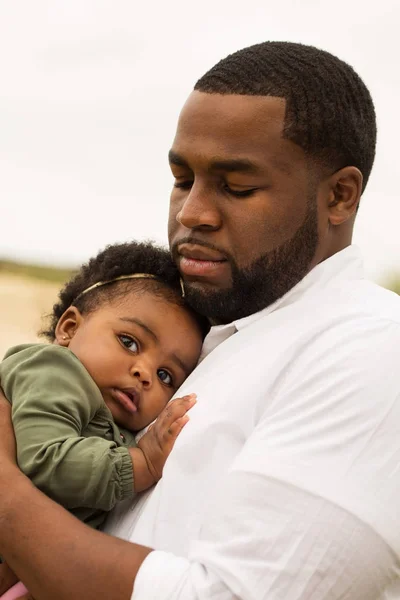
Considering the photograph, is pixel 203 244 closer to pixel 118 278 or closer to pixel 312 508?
pixel 118 278

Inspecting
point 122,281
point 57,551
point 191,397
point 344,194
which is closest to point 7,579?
point 57,551

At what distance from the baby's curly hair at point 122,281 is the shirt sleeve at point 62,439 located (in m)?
0.40

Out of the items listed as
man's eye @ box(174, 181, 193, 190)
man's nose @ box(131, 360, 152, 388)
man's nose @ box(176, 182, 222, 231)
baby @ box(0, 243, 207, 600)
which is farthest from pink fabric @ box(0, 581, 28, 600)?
man's eye @ box(174, 181, 193, 190)

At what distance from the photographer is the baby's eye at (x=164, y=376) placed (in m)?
2.61

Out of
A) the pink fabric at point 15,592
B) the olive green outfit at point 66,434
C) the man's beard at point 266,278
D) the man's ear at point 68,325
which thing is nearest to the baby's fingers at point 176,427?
the olive green outfit at point 66,434

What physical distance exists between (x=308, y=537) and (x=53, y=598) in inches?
23.6

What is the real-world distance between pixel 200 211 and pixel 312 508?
35.4 inches

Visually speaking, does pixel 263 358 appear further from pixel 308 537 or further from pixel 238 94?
pixel 238 94

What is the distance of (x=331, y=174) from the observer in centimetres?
247

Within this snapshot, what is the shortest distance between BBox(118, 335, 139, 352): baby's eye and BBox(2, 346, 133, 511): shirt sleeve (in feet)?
0.66

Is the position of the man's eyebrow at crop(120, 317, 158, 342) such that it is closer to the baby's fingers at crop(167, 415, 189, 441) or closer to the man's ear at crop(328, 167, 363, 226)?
the baby's fingers at crop(167, 415, 189, 441)

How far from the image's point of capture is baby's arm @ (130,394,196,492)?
219cm

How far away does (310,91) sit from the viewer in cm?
243

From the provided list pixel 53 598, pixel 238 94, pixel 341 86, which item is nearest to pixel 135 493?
pixel 53 598
